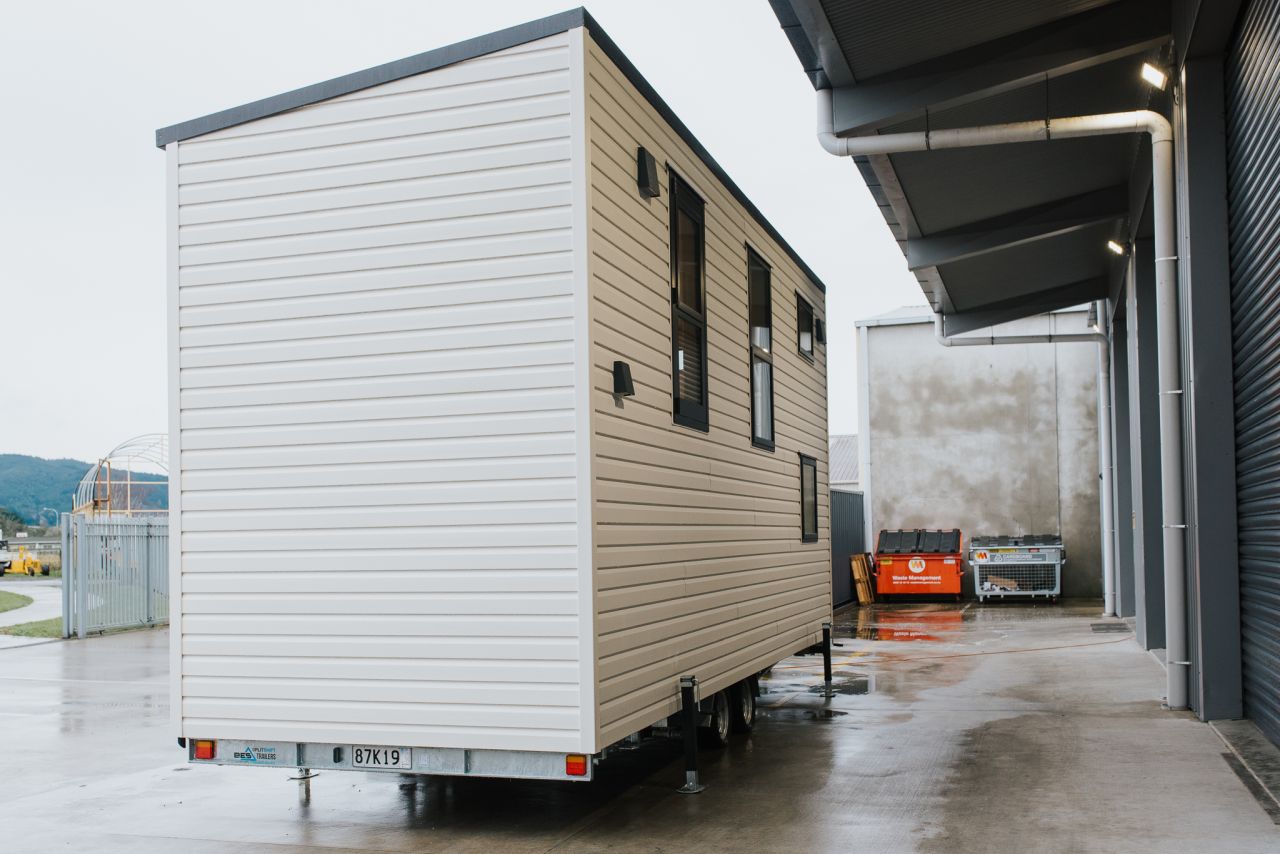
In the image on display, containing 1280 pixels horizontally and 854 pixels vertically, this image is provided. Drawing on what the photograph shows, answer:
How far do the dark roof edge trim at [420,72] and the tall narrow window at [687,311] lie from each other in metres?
0.58

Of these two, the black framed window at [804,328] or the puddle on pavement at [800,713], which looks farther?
the black framed window at [804,328]

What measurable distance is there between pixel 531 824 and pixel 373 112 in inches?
148

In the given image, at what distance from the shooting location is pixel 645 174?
21.4 feet

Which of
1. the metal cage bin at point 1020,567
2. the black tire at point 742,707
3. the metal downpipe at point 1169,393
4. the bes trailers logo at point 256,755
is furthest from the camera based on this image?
the metal cage bin at point 1020,567

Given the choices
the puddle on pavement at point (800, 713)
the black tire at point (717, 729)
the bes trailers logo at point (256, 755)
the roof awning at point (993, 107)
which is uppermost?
the roof awning at point (993, 107)

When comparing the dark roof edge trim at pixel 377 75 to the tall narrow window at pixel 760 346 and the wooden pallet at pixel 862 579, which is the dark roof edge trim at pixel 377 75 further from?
the wooden pallet at pixel 862 579

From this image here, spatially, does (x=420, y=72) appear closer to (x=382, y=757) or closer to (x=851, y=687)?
(x=382, y=757)

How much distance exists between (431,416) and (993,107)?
695 centimetres

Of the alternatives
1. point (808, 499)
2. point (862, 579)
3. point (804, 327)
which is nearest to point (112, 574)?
point (808, 499)

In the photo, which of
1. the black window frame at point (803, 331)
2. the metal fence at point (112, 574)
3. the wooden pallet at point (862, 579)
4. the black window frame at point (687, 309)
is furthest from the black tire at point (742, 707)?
the wooden pallet at point (862, 579)

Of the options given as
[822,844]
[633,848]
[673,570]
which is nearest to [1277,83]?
[673,570]

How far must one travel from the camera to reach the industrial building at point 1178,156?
7.64 metres

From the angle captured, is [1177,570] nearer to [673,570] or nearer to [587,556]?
[673,570]

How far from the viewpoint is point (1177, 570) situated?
29.6ft
